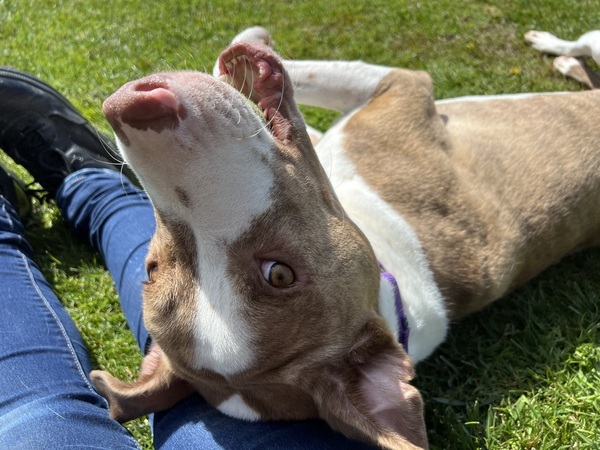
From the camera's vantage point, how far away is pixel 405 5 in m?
5.50

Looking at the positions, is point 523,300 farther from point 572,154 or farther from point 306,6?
point 306,6

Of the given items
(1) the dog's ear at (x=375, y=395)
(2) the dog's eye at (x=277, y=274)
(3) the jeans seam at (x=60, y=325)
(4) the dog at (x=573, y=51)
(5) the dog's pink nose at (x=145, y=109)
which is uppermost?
(5) the dog's pink nose at (x=145, y=109)

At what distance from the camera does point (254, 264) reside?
7.33 ft

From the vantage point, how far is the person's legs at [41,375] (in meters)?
2.81

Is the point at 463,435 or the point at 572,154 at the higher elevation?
the point at 572,154

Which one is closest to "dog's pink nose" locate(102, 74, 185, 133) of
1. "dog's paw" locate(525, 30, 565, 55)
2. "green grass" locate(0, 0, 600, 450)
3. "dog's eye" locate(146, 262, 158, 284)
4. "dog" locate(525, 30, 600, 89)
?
"dog's eye" locate(146, 262, 158, 284)

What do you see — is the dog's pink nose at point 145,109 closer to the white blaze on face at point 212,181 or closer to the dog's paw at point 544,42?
the white blaze on face at point 212,181

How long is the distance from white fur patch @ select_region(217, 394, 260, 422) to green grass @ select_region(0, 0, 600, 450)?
1197 mm

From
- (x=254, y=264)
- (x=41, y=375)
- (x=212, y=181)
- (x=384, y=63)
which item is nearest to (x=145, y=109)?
(x=212, y=181)

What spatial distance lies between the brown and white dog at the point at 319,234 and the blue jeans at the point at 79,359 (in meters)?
0.14

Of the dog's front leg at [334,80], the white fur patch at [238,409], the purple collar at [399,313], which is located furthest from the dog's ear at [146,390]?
the dog's front leg at [334,80]

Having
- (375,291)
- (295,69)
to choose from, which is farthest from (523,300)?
(295,69)

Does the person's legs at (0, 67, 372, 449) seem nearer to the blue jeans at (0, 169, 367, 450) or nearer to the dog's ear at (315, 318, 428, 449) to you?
the blue jeans at (0, 169, 367, 450)

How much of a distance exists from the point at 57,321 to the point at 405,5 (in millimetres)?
4083
